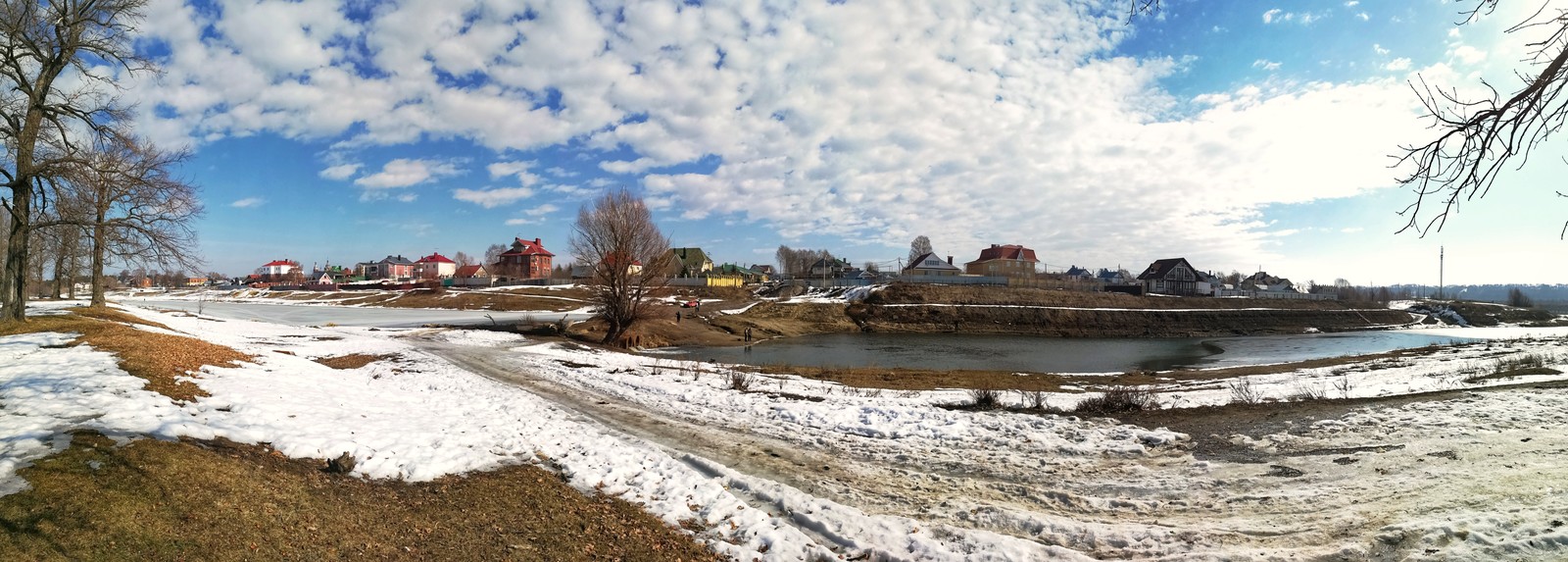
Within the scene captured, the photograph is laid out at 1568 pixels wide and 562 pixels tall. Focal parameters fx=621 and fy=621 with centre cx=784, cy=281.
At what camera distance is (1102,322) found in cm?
6041

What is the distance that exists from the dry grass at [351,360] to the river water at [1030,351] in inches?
538

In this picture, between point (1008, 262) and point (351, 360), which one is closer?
point (351, 360)

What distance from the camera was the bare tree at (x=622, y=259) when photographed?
3262cm

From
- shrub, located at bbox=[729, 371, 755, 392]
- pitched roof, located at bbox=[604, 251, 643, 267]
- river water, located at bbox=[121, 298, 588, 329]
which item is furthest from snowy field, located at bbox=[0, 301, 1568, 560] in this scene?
river water, located at bbox=[121, 298, 588, 329]

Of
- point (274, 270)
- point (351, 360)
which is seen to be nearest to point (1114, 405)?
point (351, 360)

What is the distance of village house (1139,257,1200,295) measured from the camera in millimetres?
92000

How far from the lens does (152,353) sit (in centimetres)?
1116

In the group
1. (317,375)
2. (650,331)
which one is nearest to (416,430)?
(317,375)

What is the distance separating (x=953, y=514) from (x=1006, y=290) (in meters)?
69.0

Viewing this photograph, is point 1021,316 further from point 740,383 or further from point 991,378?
point 740,383

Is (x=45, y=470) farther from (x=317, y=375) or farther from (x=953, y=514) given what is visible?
(x=317, y=375)

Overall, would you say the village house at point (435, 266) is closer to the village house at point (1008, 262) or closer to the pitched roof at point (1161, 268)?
the village house at point (1008, 262)

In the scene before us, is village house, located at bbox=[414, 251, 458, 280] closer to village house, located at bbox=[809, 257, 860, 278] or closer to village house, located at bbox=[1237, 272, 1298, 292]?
village house, located at bbox=[809, 257, 860, 278]

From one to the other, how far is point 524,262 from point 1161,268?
361 feet
